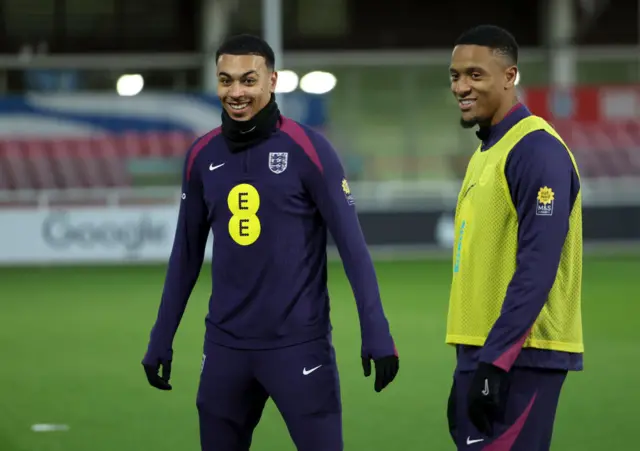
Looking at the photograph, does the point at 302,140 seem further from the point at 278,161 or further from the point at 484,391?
the point at 484,391

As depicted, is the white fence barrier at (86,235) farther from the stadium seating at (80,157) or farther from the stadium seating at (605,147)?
the stadium seating at (605,147)

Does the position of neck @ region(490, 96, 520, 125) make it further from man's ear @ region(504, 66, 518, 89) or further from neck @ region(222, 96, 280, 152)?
neck @ region(222, 96, 280, 152)

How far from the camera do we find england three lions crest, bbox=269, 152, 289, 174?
4086 mm

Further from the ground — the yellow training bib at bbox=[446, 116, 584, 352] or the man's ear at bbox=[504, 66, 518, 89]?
the man's ear at bbox=[504, 66, 518, 89]

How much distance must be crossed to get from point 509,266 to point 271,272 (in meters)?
0.84

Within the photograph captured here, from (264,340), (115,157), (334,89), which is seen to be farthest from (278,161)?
(334,89)

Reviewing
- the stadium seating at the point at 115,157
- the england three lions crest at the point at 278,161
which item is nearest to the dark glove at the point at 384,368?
the england three lions crest at the point at 278,161

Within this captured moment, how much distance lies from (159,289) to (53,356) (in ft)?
16.7

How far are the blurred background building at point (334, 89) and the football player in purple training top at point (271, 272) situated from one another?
650 inches

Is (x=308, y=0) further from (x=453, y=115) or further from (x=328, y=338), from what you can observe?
(x=328, y=338)

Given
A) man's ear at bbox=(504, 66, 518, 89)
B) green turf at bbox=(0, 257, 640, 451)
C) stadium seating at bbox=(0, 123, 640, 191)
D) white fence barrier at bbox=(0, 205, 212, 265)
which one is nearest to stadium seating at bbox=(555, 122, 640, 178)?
stadium seating at bbox=(0, 123, 640, 191)

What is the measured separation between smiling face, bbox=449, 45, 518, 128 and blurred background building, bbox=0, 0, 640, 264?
1695 cm

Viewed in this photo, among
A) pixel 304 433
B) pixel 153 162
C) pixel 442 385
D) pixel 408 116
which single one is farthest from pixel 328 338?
pixel 408 116

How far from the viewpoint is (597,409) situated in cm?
800
